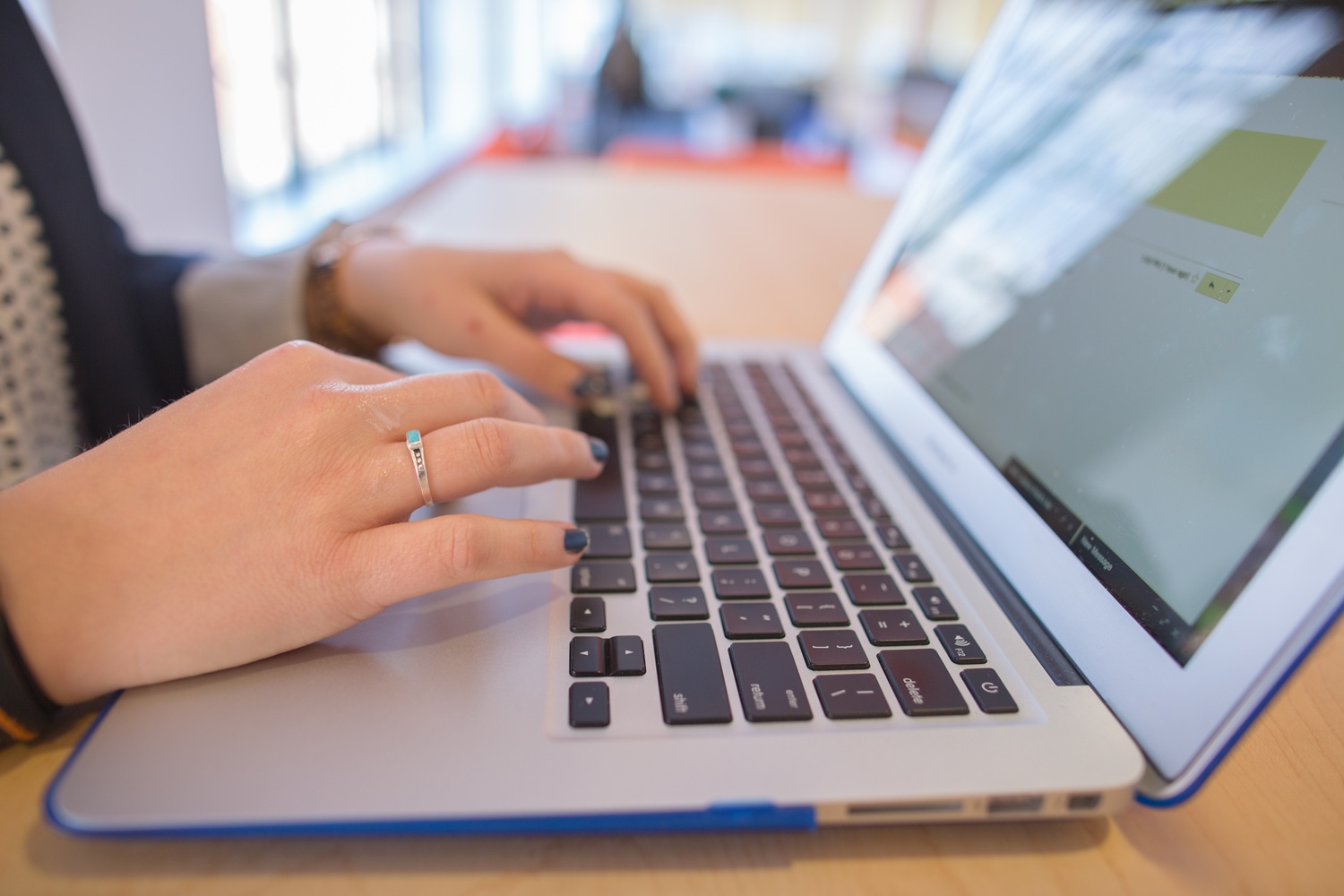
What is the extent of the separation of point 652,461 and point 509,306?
0.68 feet

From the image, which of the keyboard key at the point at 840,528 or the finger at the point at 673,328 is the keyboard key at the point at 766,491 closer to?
the keyboard key at the point at 840,528

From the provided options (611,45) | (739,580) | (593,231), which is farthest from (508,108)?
(739,580)

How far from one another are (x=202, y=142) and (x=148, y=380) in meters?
0.91

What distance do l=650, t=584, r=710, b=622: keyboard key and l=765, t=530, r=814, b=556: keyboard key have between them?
59 mm

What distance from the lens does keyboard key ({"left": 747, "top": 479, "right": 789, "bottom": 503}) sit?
0.46m

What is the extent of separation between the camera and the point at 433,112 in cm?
421

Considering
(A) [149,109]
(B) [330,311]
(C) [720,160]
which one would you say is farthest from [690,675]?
(C) [720,160]

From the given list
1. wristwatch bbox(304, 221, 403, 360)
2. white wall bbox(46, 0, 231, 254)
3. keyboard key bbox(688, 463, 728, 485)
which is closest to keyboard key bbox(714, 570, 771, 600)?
keyboard key bbox(688, 463, 728, 485)

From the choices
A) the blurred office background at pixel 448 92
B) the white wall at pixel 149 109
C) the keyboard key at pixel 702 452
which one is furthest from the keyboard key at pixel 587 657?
the blurred office background at pixel 448 92

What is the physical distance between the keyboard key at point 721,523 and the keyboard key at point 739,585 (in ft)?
0.15

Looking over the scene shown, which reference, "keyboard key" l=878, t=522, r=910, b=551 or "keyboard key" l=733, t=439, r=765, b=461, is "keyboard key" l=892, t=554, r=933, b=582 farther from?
"keyboard key" l=733, t=439, r=765, b=461

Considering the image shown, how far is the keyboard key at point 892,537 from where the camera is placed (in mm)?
411

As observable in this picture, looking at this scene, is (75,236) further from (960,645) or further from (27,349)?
(960,645)

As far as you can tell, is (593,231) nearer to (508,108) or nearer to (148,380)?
A: (148,380)
